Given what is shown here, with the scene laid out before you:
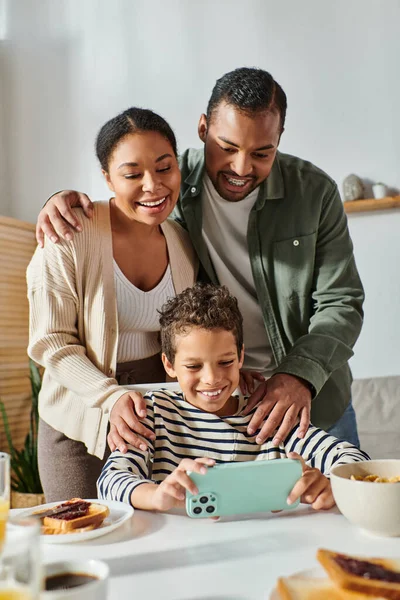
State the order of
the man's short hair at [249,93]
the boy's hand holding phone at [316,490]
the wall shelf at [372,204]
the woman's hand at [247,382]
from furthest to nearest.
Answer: the wall shelf at [372,204] → the man's short hair at [249,93] → the woman's hand at [247,382] → the boy's hand holding phone at [316,490]

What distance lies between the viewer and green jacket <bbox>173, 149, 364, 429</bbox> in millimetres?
1896

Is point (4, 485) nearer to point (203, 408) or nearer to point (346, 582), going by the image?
point (346, 582)

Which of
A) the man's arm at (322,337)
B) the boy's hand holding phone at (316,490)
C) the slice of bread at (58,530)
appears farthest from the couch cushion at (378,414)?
the slice of bread at (58,530)

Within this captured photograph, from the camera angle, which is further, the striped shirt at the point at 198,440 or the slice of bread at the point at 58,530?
the striped shirt at the point at 198,440

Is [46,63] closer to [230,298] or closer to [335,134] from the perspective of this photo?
[335,134]

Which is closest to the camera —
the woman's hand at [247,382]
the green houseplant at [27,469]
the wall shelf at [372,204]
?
the woman's hand at [247,382]

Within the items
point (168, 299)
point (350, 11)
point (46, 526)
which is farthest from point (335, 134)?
point (46, 526)

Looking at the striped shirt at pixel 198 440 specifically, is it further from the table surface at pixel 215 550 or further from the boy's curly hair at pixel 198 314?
the table surface at pixel 215 550

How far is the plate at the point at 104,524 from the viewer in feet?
3.05

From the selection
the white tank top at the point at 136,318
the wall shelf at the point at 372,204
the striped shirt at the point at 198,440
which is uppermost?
the wall shelf at the point at 372,204

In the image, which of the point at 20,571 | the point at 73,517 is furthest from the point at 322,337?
the point at 20,571

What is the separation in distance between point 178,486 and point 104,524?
119 millimetres

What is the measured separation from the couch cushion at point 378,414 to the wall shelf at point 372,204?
841 mm

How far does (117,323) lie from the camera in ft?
5.41
